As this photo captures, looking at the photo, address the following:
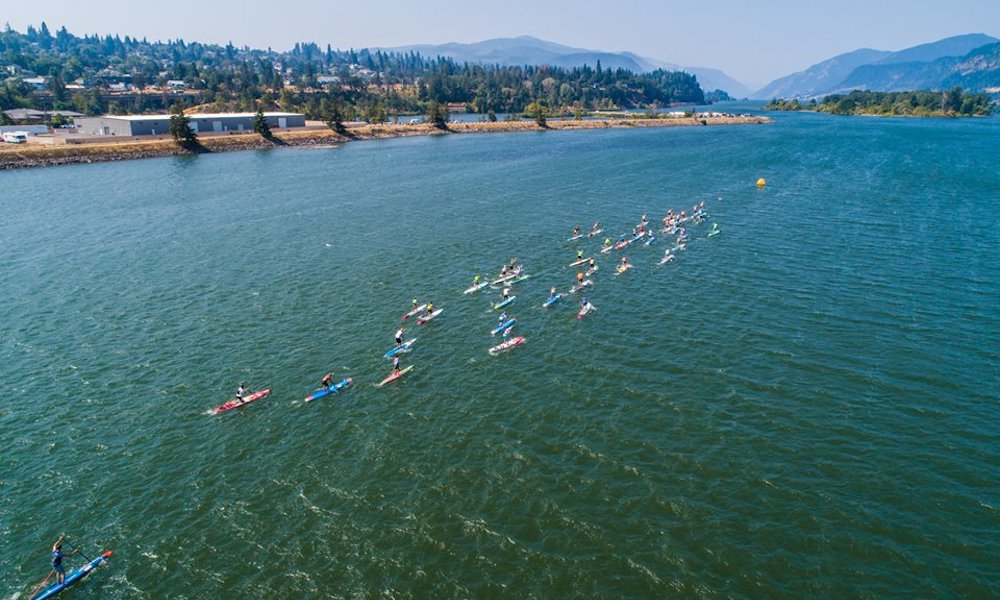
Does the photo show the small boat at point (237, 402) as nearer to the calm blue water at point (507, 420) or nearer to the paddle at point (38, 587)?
the calm blue water at point (507, 420)

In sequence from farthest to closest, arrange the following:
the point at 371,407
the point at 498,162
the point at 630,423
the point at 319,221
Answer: the point at 498,162, the point at 319,221, the point at 371,407, the point at 630,423

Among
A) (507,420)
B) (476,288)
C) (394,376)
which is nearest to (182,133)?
(476,288)

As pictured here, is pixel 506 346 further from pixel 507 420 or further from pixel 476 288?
pixel 476 288

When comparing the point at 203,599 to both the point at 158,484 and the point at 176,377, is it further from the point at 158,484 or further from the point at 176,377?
the point at 176,377

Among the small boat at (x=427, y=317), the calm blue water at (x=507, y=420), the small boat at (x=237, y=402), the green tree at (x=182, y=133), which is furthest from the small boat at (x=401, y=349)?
the green tree at (x=182, y=133)

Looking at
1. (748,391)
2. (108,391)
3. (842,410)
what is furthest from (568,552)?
(108,391)

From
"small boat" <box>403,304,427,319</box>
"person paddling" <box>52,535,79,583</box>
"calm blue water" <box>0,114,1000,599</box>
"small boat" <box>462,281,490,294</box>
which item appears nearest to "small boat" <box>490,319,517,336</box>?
"calm blue water" <box>0,114,1000,599</box>
